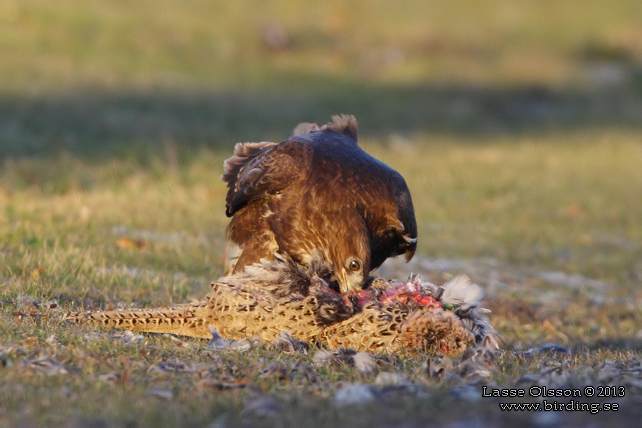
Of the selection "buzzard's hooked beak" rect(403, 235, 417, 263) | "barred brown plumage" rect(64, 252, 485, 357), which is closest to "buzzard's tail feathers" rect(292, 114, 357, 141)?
"buzzard's hooked beak" rect(403, 235, 417, 263)

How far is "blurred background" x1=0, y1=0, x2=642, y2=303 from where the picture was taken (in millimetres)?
9125

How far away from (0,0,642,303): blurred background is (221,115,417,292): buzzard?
1012 millimetres

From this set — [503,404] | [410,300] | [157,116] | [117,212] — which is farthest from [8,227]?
[157,116]

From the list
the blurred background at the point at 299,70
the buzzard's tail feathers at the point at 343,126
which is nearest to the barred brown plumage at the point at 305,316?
the buzzard's tail feathers at the point at 343,126

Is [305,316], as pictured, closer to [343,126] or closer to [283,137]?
[343,126]

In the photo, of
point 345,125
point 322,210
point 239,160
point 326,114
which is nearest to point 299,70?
point 326,114

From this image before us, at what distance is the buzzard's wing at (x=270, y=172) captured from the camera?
5.39 m

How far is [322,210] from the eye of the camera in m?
5.14

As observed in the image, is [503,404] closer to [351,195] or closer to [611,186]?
[351,195]

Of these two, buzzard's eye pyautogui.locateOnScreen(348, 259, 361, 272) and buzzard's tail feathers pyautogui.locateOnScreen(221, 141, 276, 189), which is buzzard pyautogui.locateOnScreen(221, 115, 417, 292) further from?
buzzard's tail feathers pyautogui.locateOnScreen(221, 141, 276, 189)

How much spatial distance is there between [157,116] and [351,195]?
9.57 meters

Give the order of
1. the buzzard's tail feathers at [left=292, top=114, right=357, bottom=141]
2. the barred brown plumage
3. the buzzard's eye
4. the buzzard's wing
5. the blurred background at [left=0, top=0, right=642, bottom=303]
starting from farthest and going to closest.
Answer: the blurred background at [left=0, top=0, right=642, bottom=303]
the buzzard's tail feathers at [left=292, top=114, right=357, bottom=141]
the buzzard's wing
the buzzard's eye
the barred brown plumage

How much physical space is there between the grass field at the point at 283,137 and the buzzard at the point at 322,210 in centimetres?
84

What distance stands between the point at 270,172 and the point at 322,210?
53 cm
